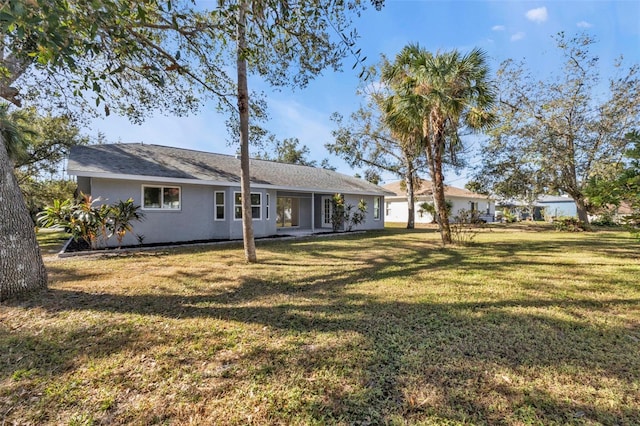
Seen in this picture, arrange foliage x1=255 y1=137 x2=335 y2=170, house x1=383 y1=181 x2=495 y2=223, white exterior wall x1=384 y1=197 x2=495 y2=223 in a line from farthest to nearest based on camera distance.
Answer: foliage x1=255 y1=137 x2=335 y2=170, white exterior wall x1=384 y1=197 x2=495 y2=223, house x1=383 y1=181 x2=495 y2=223

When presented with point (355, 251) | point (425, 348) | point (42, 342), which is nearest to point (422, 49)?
point (355, 251)

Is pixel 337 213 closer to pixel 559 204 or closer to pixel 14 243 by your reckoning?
pixel 14 243

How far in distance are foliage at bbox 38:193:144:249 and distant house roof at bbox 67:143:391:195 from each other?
4.48 feet

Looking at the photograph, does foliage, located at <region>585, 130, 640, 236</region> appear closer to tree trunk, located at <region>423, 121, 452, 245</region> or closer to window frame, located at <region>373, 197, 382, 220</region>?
tree trunk, located at <region>423, 121, 452, 245</region>

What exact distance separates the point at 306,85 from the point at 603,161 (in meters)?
15.9

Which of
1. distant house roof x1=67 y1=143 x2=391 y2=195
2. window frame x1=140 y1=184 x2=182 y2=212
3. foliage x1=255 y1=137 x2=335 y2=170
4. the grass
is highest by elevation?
foliage x1=255 y1=137 x2=335 y2=170

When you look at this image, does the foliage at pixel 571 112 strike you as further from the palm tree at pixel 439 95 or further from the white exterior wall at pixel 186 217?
the white exterior wall at pixel 186 217

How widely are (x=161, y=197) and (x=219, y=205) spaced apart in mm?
2425

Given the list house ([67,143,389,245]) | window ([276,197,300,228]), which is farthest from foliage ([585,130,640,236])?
window ([276,197,300,228])

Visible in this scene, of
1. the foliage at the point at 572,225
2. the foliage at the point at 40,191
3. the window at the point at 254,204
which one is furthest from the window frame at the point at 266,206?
the foliage at the point at 572,225

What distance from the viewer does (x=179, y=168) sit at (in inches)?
496

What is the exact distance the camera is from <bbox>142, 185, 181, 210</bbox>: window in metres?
11.4

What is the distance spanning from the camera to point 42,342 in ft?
11.4

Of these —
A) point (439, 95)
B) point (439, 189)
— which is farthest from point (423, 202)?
point (439, 95)
